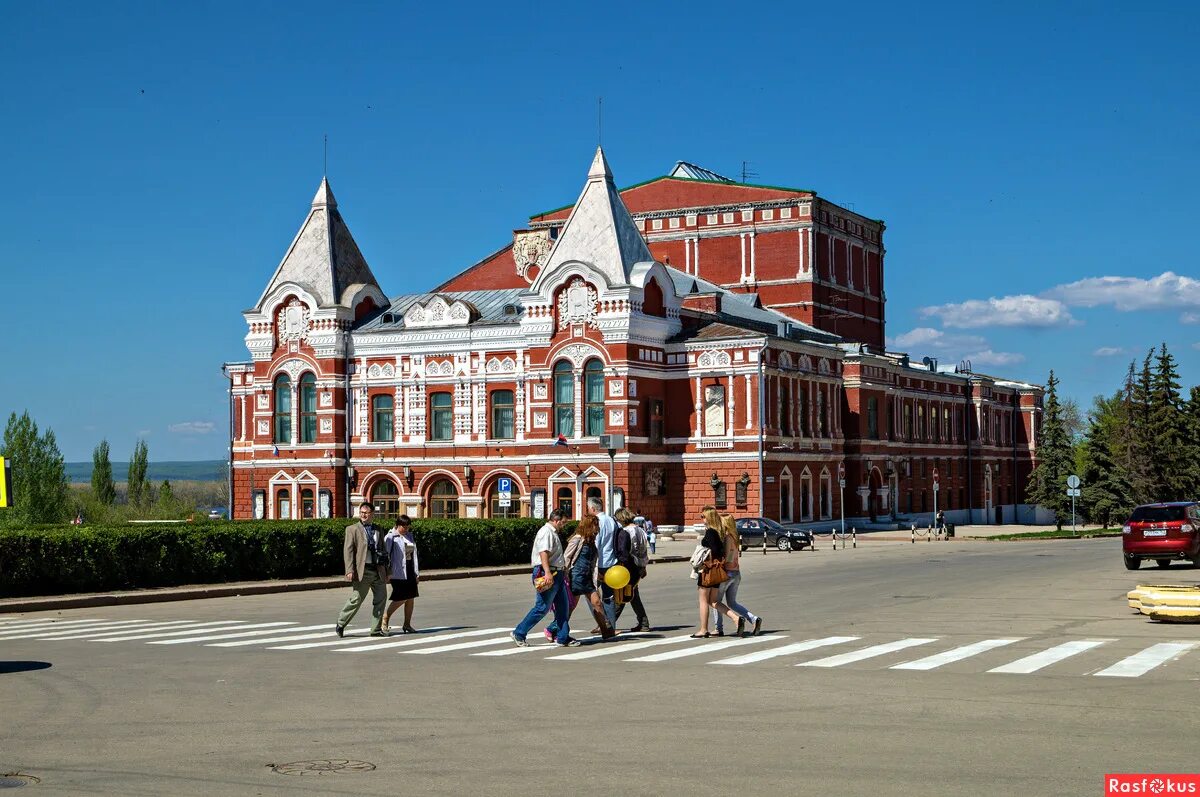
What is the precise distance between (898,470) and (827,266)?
12.1 meters

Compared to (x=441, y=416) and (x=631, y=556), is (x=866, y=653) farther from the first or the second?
(x=441, y=416)

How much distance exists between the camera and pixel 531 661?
704 inches

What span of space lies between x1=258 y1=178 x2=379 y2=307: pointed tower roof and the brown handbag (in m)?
50.3

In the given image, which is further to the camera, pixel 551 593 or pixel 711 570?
pixel 711 570

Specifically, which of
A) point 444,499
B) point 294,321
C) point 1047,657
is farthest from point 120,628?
point 294,321

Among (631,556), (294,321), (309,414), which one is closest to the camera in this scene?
(631,556)

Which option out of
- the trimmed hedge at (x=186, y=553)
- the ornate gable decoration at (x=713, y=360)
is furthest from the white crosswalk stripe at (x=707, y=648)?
the ornate gable decoration at (x=713, y=360)

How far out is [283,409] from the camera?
69.7m

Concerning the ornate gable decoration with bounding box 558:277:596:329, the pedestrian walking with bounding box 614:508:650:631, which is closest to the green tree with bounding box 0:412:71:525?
the ornate gable decoration with bounding box 558:277:596:329

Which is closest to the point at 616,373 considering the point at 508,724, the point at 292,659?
the point at 292,659

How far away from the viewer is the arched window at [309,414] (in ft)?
226

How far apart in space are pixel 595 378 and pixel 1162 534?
31.0 metres

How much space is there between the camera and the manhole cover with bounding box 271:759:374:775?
1058 cm

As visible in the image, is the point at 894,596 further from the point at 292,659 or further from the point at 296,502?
the point at 296,502
